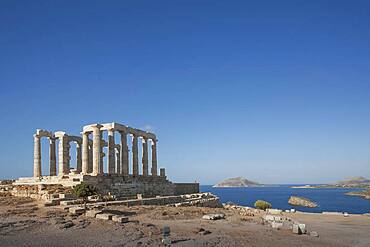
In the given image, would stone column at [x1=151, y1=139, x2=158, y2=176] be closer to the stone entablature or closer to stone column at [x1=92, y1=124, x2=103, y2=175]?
the stone entablature

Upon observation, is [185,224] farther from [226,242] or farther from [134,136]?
[134,136]

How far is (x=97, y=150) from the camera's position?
4281 cm

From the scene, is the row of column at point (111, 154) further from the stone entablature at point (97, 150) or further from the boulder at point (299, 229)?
the boulder at point (299, 229)

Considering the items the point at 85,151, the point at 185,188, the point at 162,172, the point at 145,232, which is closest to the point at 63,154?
the point at 85,151

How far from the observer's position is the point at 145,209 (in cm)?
2823

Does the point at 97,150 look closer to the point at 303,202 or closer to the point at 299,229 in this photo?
the point at 299,229

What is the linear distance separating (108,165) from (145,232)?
2730 cm

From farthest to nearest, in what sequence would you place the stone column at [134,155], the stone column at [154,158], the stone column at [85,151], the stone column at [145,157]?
1. the stone column at [154,158]
2. the stone column at [145,157]
3. the stone column at [134,155]
4. the stone column at [85,151]

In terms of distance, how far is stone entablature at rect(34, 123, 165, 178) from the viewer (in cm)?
4341

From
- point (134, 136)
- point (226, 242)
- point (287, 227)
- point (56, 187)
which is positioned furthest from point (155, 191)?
point (226, 242)

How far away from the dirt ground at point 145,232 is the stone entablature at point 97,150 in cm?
1843

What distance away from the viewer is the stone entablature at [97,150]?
142 feet

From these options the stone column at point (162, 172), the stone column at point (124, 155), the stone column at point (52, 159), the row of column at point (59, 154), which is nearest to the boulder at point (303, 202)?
the stone column at point (162, 172)

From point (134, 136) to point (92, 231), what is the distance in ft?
95.8
